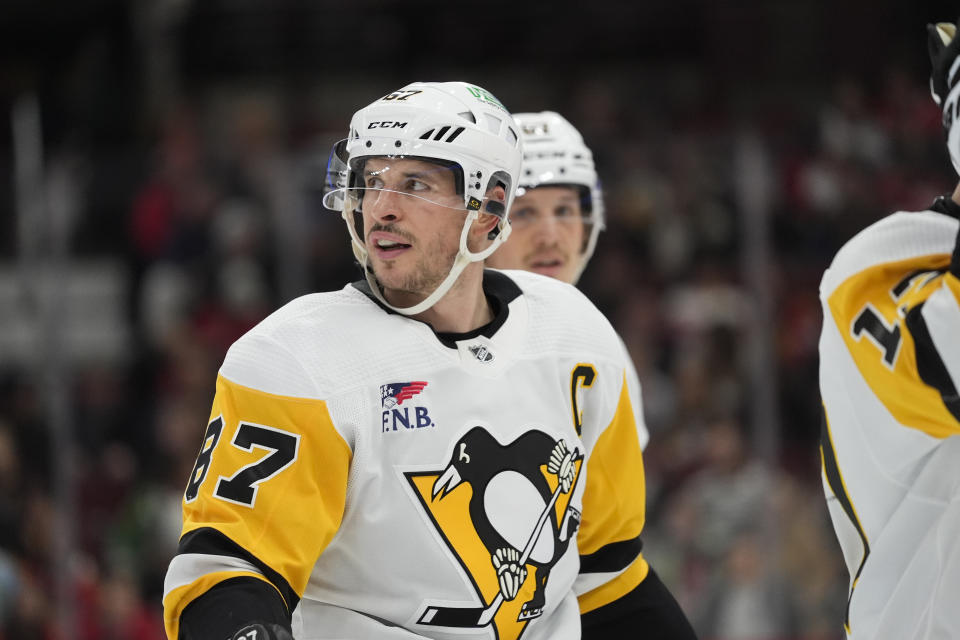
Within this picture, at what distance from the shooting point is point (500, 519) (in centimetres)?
232

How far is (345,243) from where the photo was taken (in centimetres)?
585

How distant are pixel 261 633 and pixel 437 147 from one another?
87 centimetres

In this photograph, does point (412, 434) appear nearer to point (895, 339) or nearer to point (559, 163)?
point (895, 339)

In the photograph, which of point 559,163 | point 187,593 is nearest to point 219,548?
point 187,593

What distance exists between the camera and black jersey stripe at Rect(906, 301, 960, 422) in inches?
74.7

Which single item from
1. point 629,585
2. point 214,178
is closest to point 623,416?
point 629,585

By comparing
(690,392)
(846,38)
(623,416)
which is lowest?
(690,392)

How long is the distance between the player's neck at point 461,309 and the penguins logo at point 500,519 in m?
0.22

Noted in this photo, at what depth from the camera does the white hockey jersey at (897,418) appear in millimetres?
1928

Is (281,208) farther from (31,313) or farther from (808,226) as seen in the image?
(808,226)

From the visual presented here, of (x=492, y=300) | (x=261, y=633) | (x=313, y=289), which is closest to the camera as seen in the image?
(x=261, y=633)

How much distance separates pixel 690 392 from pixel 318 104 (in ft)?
14.2

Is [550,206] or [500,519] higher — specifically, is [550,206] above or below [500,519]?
above

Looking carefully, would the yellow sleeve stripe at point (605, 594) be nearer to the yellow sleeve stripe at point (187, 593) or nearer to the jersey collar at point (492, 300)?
the jersey collar at point (492, 300)
